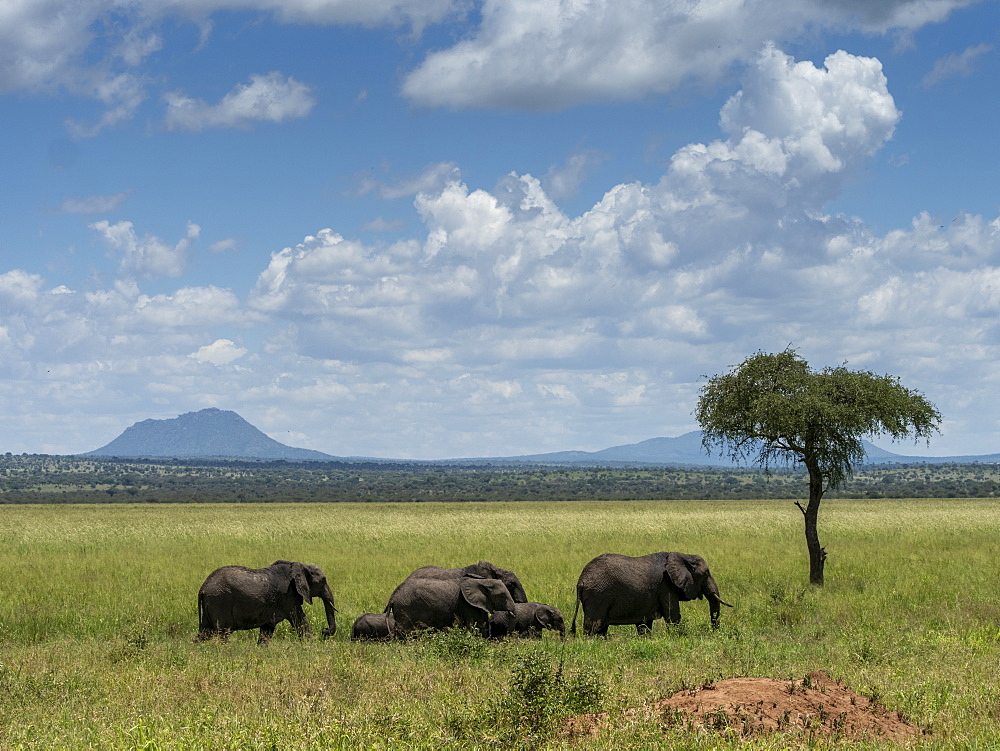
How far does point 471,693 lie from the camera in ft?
41.2

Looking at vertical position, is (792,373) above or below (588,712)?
above

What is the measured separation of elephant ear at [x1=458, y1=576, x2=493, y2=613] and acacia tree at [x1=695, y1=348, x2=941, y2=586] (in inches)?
454

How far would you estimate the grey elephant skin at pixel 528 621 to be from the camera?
18.8 metres

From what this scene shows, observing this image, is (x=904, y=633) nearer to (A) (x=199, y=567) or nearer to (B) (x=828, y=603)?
(B) (x=828, y=603)

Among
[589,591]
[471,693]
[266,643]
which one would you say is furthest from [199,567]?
[471,693]

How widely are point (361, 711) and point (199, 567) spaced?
23.7 m

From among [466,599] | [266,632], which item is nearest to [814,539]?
[466,599]

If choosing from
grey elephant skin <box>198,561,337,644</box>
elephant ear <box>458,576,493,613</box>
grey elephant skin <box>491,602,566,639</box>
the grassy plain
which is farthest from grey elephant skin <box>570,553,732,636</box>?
grey elephant skin <box>198,561,337,644</box>

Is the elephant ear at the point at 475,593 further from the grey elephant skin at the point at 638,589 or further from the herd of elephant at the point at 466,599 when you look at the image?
the grey elephant skin at the point at 638,589

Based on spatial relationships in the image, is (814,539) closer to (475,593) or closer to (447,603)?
(475,593)

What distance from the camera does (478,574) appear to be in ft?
63.1

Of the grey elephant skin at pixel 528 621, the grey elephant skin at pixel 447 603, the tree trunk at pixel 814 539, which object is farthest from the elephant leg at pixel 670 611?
the tree trunk at pixel 814 539

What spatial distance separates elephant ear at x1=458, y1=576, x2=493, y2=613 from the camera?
60.8ft

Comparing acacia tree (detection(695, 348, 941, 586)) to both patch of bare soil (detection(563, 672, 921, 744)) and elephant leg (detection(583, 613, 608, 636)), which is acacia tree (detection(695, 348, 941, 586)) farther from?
patch of bare soil (detection(563, 672, 921, 744))
